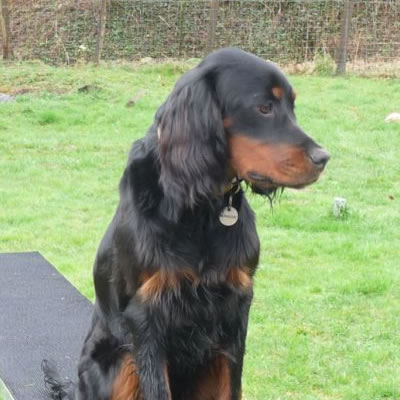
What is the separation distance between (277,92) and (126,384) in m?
1.17

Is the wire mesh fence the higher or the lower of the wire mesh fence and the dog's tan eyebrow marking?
the lower

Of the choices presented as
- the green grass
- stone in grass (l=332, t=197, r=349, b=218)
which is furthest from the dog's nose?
stone in grass (l=332, t=197, r=349, b=218)

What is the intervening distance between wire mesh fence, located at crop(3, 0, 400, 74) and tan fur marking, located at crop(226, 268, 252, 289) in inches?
431

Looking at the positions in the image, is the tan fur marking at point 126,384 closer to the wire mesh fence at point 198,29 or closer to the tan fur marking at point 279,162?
the tan fur marking at point 279,162

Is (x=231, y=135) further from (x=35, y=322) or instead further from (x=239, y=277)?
(x=35, y=322)

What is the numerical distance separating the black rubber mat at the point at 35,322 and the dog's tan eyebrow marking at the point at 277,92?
1625 millimetres

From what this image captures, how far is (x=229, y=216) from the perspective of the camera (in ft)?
8.89

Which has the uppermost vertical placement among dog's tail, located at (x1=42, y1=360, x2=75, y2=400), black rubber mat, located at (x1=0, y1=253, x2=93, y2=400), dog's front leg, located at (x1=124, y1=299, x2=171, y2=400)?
dog's front leg, located at (x1=124, y1=299, x2=171, y2=400)

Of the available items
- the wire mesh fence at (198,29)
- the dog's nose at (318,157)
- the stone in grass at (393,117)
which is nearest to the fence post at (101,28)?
the wire mesh fence at (198,29)

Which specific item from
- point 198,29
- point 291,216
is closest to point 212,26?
point 198,29

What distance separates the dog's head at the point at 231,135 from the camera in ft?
8.14

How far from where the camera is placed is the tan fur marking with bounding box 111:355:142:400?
291 cm

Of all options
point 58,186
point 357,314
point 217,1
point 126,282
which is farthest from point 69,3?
point 126,282

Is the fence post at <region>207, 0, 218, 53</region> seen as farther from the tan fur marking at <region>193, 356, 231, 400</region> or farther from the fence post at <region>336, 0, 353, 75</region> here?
the tan fur marking at <region>193, 356, 231, 400</region>
